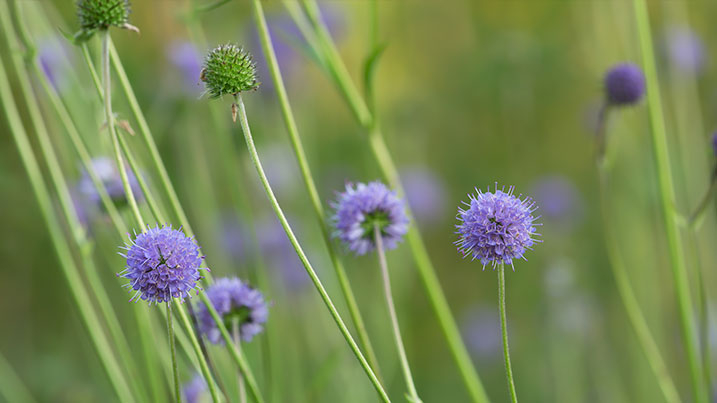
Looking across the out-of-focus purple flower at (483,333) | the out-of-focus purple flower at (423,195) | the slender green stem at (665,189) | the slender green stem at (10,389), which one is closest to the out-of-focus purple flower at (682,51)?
the slender green stem at (665,189)

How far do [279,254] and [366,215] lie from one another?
2.92 feet

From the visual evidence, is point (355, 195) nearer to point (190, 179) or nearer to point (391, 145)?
point (190, 179)

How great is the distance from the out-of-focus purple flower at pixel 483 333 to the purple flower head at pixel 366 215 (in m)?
1.29

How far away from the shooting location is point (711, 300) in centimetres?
169

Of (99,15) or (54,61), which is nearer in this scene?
(99,15)

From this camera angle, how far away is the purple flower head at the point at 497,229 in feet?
2.02

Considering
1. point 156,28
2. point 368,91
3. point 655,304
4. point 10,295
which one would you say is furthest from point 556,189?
point 10,295

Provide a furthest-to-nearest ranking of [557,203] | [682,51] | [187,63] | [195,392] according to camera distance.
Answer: [557,203]
[682,51]
[187,63]
[195,392]

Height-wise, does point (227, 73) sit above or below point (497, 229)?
above

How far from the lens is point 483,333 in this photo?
1.98m

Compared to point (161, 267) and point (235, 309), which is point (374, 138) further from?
point (161, 267)

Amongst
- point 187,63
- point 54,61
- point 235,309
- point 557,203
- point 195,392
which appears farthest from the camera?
point 557,203

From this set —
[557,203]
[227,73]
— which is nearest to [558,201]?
[557,203]

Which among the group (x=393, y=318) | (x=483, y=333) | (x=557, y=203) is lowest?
(x=483, y=333)
